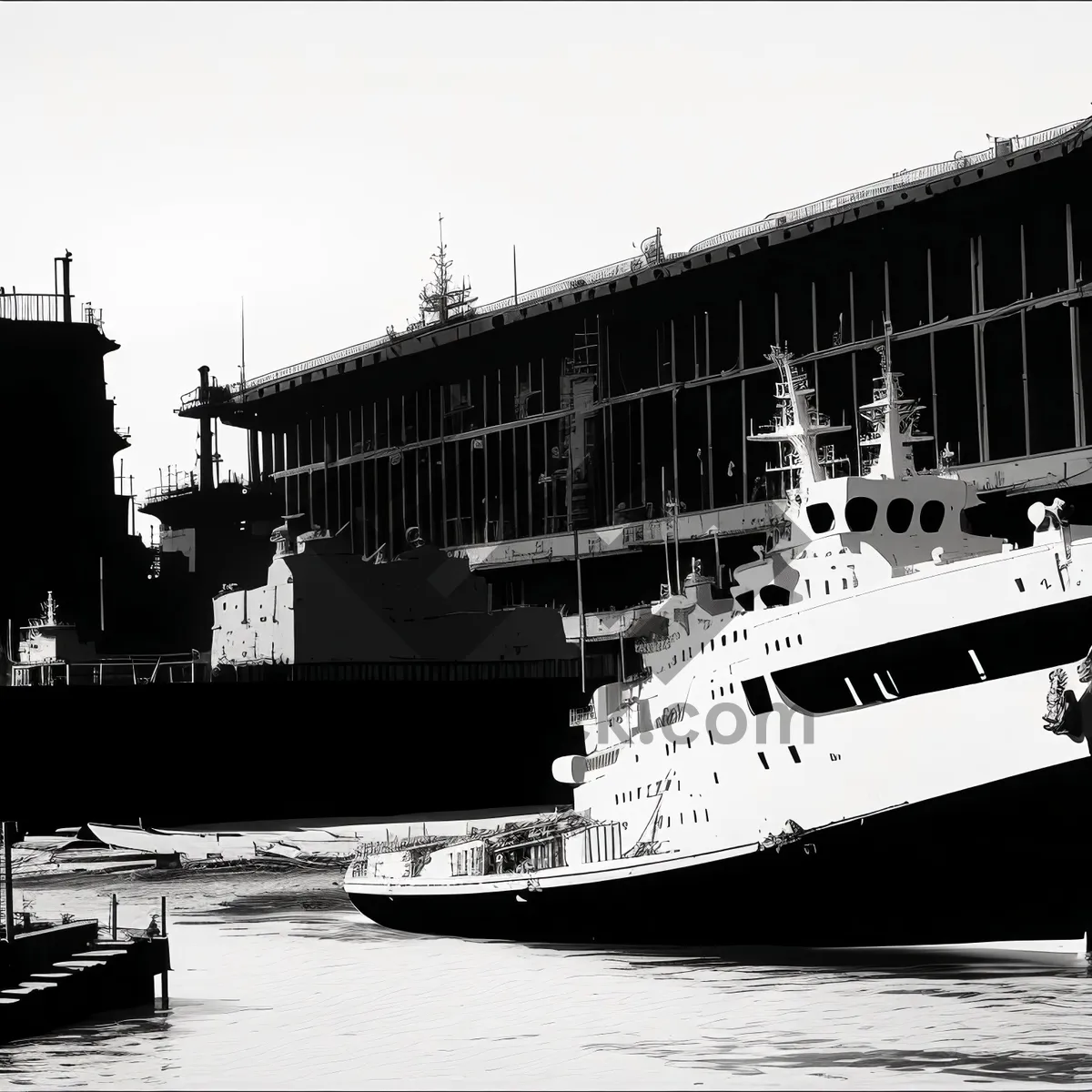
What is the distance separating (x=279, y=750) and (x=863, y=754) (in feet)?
113

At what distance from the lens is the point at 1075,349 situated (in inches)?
2489

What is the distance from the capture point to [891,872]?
1233 inches

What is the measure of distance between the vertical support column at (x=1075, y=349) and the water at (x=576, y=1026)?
34927 millimetres

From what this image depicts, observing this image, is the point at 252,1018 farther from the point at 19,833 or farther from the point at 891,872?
the point at 19,833

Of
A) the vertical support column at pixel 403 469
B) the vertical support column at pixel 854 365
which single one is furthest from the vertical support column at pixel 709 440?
the vertical support column at pixel 403 469

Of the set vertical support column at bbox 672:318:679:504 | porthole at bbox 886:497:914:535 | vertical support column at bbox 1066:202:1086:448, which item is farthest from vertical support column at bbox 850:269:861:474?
porthole at bbox 886:497:914:535

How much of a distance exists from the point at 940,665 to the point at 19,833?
37626 mm

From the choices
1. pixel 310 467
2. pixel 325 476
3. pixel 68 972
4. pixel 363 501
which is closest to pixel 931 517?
pixel 68 972

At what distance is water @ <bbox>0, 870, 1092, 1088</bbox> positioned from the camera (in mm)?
23766

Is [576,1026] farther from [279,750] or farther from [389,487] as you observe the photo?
[389,487]

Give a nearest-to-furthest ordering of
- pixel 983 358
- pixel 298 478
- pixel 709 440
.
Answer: pixel 983 358 < pixel 709 440 < pixel 298 478

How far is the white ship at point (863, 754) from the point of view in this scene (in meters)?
29.7

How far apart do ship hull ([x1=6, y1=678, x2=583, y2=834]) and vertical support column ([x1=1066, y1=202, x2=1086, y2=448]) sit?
2156cm

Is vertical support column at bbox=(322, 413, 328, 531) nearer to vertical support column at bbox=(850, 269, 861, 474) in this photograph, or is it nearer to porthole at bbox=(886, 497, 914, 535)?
vertical support column at bbox=(850, 269, 861, 474)
